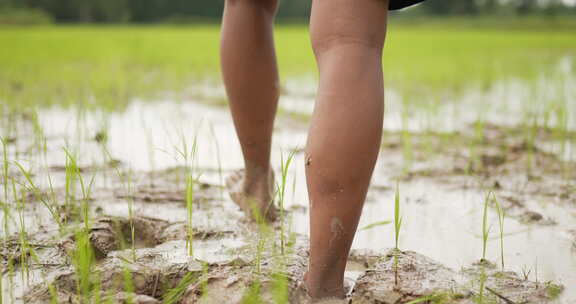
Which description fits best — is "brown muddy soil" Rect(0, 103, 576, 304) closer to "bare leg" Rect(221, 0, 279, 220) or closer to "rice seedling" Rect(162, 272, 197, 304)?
"rice seedling" Rect(162, 272, 197, 304)

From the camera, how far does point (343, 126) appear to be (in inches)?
32.6

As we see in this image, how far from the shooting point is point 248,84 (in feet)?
4.02

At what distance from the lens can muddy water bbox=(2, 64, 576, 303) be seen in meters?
1.12

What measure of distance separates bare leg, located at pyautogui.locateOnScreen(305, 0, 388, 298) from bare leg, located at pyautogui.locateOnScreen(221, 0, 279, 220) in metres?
0.37

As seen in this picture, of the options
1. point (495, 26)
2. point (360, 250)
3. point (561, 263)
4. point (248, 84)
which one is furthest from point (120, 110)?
point (495, 26)

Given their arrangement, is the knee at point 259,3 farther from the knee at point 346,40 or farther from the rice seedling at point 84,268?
the rice seedling at point 84,268

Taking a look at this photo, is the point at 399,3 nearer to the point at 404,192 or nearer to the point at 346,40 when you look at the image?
the point at 346,40

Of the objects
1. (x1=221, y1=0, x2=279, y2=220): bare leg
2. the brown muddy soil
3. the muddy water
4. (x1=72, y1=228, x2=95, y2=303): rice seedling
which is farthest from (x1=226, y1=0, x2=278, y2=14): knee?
(x1=72, y1=228, x2=95, y2=303): rice seedling

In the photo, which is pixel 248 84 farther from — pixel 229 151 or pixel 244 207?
pixel 229 151

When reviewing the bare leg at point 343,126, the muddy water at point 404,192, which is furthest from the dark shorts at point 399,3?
the muddy water at point 404,192

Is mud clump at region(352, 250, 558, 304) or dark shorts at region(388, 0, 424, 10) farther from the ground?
dark shorts at region(388, 0, 424, 10)

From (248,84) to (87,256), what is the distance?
584 mm

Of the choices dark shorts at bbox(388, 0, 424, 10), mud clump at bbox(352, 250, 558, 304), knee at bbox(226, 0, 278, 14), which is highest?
knee at bbox(226, 0, 278, 14)

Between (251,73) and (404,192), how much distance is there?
26.6 inches
